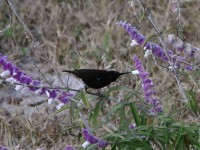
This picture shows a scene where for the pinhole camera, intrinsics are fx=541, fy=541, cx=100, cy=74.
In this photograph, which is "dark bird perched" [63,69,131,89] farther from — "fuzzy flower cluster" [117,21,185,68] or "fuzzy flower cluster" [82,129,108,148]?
"fuzzy flower cluster" [82,129,108,148]

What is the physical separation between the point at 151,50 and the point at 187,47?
0.53m

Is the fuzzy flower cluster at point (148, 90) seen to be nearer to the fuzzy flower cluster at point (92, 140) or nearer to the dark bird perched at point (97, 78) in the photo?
the dark bird perched at point (97, 78)

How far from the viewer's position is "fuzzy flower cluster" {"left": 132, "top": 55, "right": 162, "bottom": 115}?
6.34ft

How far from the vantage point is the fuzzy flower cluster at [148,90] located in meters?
1.93

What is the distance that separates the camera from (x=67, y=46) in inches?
186

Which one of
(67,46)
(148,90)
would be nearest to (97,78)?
(148,90)

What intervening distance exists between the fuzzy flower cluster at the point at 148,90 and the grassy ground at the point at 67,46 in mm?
1575

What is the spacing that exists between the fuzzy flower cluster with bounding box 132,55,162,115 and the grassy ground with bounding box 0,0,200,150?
158cm

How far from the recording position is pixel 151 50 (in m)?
1.95

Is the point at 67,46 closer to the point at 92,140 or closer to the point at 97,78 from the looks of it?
the point at 97,78

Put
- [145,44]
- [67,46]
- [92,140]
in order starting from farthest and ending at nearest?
[67,46]
[145,44]
[92,140]

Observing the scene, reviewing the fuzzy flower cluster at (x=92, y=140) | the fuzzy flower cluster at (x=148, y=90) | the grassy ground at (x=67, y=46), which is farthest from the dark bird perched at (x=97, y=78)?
the grassy ground at (x=67, y=46)

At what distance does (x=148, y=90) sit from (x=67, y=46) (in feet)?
9.23

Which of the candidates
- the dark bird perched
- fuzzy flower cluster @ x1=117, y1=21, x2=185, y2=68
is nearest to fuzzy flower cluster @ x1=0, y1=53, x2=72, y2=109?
the dark bird perched
